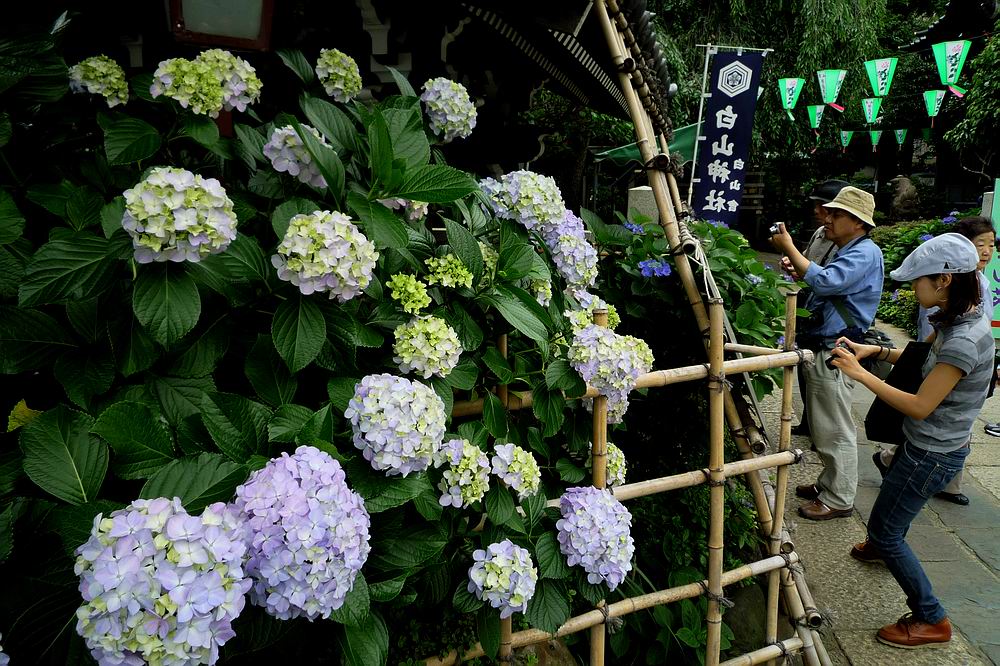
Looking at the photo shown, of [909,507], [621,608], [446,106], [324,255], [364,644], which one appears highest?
[446,106]

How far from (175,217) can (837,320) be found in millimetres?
3533

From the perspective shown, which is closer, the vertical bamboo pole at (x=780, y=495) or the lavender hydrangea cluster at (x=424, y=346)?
the lavender hydrangea cluster at (x=424, y=346)

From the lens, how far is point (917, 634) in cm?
273

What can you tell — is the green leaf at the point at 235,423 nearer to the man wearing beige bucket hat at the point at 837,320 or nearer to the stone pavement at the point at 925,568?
the stone pavement at the point at 925,568

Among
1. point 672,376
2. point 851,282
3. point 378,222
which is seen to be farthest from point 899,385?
point 378,222

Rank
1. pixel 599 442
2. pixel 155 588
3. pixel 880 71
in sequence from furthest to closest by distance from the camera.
Result: pixel 880 71
pixel 599 442
pixel 155 588

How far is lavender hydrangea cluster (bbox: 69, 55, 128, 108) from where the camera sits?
Answer: 4.50 feet

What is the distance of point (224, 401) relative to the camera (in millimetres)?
1153

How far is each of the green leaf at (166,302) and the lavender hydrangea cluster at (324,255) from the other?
152 mm

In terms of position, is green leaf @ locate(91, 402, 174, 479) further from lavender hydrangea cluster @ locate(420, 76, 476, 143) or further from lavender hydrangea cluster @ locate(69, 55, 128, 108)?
lavender hydrangea cluster @ locate(420, 76, 476, 143)

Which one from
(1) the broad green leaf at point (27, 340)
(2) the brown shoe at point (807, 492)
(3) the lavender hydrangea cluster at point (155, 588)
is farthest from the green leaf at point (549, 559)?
(2) the brown shoe at point (807, 492)

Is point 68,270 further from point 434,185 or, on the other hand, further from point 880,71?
point 880,71

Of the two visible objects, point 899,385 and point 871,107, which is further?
point 871,107

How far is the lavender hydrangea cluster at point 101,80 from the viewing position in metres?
1.37
